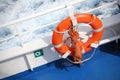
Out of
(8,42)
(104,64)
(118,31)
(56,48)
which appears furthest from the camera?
(8,42)

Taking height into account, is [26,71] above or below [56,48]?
below

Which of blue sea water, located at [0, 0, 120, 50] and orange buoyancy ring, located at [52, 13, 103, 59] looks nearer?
orange buoyancy ring, located at [52, 13, 103, 59]

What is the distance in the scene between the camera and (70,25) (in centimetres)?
227

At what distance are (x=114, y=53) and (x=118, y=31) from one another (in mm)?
300

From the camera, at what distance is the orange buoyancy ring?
2258mm

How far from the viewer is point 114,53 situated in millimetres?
2621

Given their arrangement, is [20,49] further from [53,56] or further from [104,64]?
[104,64]

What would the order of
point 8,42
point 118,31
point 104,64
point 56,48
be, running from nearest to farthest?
1. point 56,48
2. point 104,64
3. point 118,31
4. point 8,42

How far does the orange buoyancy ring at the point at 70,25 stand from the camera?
226cm

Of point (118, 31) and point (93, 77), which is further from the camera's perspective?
point (118, 31)

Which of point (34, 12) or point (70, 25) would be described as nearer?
point (70, 25)

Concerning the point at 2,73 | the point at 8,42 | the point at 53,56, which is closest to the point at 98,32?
the point at 53,56

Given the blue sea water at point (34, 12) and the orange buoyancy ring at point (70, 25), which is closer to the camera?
the orange buoyancy ring at point (70, 25)

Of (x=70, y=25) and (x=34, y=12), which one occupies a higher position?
(x=70, y=25)
